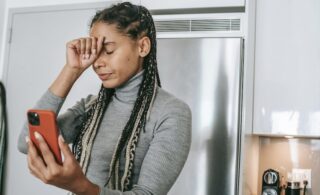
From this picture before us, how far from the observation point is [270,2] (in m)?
2.12

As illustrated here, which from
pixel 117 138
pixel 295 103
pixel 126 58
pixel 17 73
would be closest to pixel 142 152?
pixel 117 138

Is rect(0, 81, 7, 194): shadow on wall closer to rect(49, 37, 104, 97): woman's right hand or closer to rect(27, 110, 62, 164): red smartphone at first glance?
rect(49, 37, 104, 97): woman's right hand

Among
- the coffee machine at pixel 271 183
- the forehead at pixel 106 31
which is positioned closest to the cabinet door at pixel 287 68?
the coffee machine at pixel 271 183

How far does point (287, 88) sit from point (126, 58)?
1.38 metres

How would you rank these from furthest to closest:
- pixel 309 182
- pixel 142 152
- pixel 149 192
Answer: pixel 309 182 < pixel 142 152 < pixel 149 192

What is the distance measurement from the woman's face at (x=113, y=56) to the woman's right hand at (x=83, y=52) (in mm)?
14

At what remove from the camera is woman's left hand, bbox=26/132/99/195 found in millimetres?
Answer: 623

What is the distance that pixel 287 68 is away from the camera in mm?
2068

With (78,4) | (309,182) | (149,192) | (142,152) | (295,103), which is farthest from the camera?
(78,4)

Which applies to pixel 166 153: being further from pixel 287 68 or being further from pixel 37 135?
pixel 287 68

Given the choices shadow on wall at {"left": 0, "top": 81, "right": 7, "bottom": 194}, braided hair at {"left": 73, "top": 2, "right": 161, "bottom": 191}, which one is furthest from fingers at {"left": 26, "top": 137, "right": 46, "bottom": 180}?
shadow on wall at {"left": 0, "top": 81, "right": 7, "bottom": 194}

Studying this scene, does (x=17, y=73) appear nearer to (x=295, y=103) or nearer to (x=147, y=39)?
(x=295, y=103)

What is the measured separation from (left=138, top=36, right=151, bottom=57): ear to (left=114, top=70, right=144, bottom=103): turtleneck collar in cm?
5

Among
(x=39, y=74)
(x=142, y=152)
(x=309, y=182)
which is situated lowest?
(x=309, y=182)
